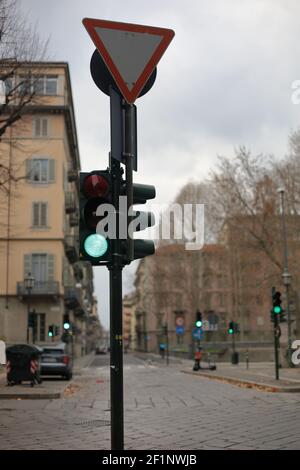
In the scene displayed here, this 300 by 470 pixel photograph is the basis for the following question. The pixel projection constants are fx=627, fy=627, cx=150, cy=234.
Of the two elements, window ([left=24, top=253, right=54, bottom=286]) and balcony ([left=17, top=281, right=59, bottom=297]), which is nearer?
balcony ([left=17, top=281, right=59, bottom=297])

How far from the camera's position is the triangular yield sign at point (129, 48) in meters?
5.64

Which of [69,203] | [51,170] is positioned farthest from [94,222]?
[69,203]

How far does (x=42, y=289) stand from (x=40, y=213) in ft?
20.2

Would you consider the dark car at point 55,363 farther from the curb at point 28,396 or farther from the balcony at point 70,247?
the balcony at point 70,247

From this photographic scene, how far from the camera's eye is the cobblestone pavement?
29.1 ft

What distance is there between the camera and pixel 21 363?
67.6 ft

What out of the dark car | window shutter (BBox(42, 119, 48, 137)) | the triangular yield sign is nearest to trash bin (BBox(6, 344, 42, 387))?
the dark car

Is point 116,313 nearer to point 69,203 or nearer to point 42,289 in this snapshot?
point 42,289

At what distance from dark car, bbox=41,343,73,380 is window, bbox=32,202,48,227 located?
22.8 meters

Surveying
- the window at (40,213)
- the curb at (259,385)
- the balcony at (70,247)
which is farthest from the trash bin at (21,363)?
the balcony at (70,247)

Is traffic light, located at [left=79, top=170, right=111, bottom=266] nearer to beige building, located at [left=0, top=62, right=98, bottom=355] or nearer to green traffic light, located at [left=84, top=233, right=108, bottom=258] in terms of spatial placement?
green traffic light, located at [left=84, top=233, right=108, bottom=258]

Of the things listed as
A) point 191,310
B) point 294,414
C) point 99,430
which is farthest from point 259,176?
point 99,430

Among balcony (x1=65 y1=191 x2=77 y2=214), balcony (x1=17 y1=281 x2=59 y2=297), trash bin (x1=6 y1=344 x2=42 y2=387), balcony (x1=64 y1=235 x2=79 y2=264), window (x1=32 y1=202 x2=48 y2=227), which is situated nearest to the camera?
trash bin (x1=6 y1=344 x2=42 y2=387)

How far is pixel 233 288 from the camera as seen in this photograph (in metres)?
56.3
